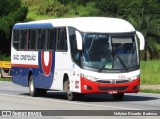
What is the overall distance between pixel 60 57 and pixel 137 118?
970 centimetres

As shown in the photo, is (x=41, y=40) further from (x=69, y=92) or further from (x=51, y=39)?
(x=69, y=92)

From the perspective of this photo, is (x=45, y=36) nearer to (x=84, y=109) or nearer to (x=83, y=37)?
(x=83, y=37)

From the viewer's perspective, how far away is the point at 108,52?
2466 centimetres

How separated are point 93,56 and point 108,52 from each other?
56cm

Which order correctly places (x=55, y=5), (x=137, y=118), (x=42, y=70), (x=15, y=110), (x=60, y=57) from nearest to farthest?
(x=137, y=118), (x=15, y=110), (x=60, y=57), (x=42, y=70), (x=55, y=5)

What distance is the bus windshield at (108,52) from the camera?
80.2 feet

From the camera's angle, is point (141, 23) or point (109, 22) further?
point (141, 23)

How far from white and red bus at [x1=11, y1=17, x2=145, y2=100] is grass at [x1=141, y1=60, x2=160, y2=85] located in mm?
14900

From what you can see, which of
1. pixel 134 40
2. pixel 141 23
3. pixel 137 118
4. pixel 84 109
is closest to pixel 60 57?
pixel 134 40

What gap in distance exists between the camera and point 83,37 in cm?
2461

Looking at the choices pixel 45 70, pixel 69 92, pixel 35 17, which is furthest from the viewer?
pixel 35 17

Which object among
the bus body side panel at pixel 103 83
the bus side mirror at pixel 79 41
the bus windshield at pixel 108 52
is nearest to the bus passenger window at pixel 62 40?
the bus side mirror at pixel 79 41

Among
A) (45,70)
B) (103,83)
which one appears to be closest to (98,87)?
(103,83)

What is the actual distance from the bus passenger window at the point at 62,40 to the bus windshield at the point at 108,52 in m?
1.35
